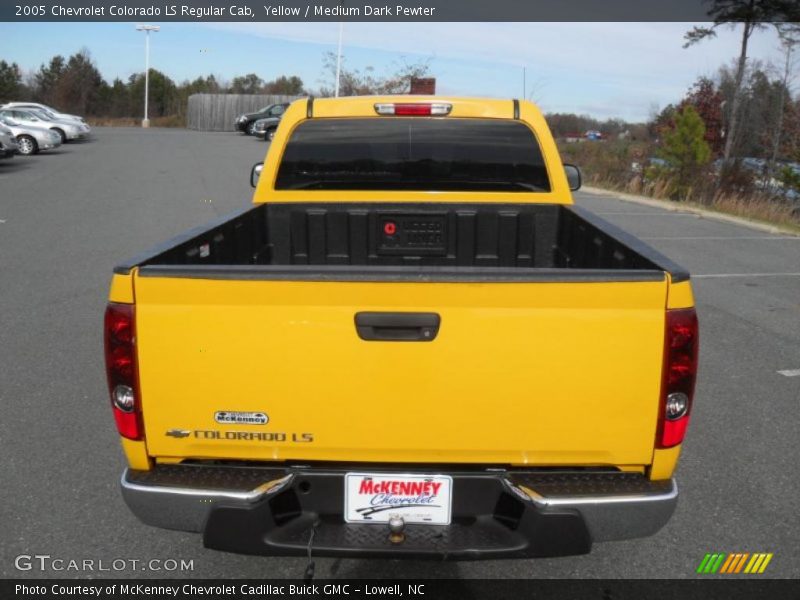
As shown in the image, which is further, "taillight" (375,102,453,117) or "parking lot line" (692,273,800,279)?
"parking lot line" (692,273,800,279)

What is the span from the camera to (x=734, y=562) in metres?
3.22

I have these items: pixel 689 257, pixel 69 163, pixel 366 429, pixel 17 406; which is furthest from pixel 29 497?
pixel 69 163

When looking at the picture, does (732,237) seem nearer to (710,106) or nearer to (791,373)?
(791,373)

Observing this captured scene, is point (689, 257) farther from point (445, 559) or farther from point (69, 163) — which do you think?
point (69, 163)

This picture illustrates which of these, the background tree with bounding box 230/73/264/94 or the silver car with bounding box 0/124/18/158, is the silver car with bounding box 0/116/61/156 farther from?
the background tree with bounding box 230/73/264/94

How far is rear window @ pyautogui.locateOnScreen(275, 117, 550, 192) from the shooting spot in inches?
177

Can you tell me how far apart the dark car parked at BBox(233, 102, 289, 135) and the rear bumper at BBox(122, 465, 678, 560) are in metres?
37.7

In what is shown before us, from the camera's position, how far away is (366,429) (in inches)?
96.4

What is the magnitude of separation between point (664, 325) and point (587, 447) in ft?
1.60

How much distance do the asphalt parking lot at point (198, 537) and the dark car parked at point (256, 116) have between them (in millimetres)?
28621

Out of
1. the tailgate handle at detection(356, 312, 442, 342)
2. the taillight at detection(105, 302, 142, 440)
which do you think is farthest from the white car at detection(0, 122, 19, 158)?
the tailgate handle at detection(356, 312, 442, 342)

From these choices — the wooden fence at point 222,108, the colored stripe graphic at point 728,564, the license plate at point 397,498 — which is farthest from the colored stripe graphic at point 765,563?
the wooden fence at point 222,108

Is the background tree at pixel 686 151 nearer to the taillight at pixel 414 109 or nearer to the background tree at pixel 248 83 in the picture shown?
the taillight at pixel 414 109

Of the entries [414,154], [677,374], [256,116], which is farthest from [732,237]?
[256,116]
